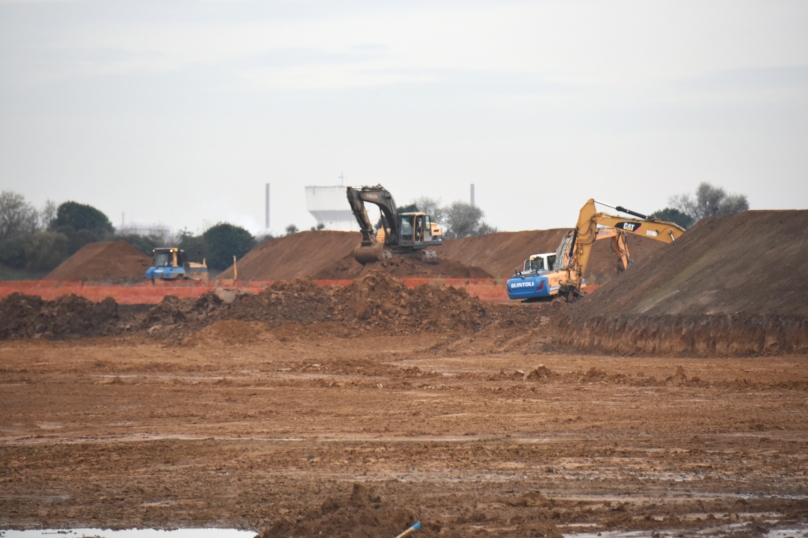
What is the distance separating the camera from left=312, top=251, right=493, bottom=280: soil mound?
137 feet

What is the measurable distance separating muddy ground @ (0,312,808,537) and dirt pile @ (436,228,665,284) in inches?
1368

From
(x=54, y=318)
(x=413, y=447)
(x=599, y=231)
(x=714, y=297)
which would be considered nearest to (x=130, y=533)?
(x=413, y=447)

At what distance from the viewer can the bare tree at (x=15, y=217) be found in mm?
84250

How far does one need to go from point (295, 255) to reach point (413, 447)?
2283 inches

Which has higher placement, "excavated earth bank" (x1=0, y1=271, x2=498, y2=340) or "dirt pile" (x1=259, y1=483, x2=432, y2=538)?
"excavated earth bank" (x1=0, y1=271, x2=498, y2=340)

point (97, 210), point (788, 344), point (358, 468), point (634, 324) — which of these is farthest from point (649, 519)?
point (97, 210)

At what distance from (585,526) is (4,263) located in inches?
2798

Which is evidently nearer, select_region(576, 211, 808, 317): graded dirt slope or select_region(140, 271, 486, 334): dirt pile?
select_region(576, 211, 808, 317): graded dirt slope

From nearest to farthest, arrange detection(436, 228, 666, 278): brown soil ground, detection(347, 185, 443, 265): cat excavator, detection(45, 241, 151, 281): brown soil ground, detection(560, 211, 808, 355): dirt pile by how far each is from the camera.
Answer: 1. detection(560, 211, 808, 355): dirt pile
2. detection(347, 185, 443, 265): cat excavator
3. detection(436, 228, 666, 278): brown soil ground
4. detection(45, 241, 151, 281): brown soil ground

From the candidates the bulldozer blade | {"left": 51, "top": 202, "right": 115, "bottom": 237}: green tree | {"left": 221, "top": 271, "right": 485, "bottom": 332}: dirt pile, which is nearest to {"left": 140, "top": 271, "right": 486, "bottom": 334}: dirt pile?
{"left": 221, "top": 271, "right": 485, "bottom": 332}: dirt pile

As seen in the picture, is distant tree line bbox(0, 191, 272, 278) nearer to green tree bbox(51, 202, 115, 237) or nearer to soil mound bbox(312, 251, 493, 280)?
green tree bbox(51, 202, 115, 237)

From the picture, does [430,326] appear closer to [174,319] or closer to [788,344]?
[174,319]

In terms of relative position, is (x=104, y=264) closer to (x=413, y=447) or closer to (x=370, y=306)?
(x=370, y=306)

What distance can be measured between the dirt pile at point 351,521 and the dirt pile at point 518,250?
44924 millimetres
